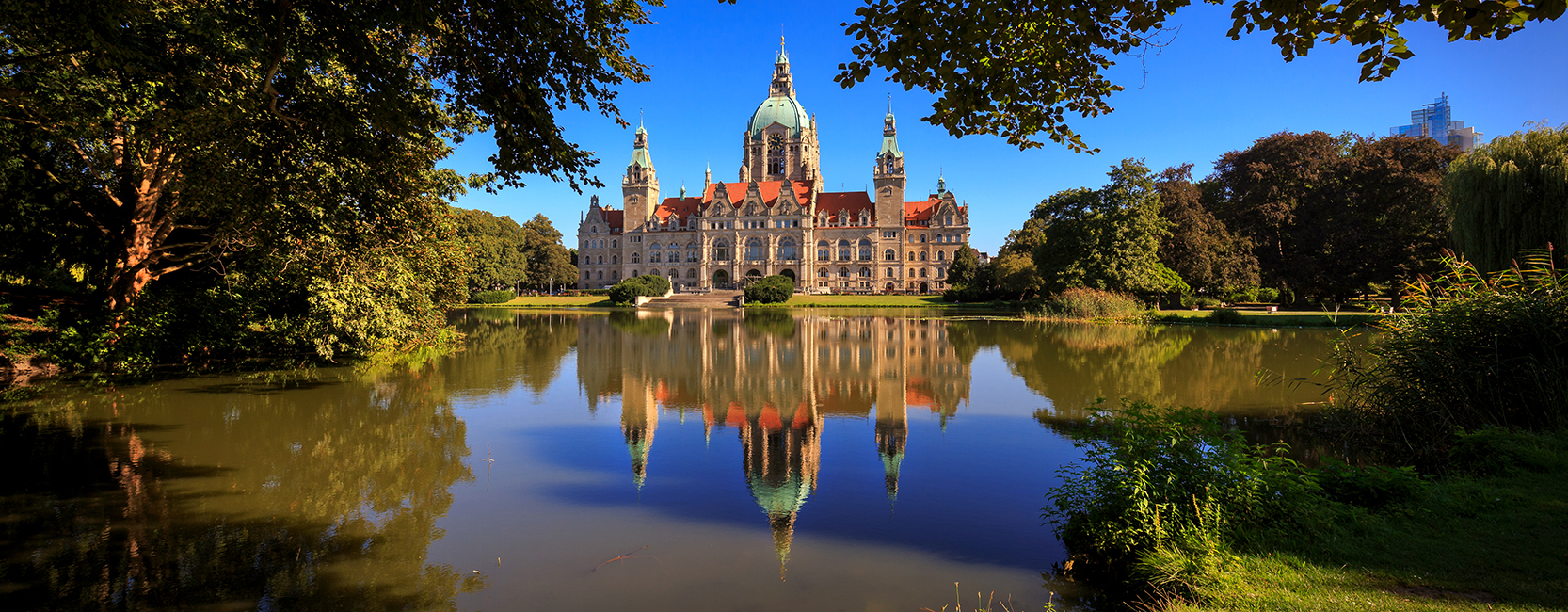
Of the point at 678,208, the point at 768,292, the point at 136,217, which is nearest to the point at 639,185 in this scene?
the point at 678,208

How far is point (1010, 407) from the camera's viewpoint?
10.5m

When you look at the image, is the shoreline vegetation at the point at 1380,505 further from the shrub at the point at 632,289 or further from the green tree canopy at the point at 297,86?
the shrub at the point at 632,289

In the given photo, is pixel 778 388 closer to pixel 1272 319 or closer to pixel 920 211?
pixel 1272 319

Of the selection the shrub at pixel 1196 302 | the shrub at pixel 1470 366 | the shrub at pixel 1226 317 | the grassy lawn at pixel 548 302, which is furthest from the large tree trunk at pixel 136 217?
the shrub at pixel 1196 302

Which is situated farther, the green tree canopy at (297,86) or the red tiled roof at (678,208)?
the red tiled roof at (678,208)

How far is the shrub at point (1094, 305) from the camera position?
29750mm

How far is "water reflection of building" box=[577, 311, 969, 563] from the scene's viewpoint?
727 cm

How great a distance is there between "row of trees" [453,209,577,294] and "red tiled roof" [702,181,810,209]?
17206 mm

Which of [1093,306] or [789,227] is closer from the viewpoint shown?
[1093,306]

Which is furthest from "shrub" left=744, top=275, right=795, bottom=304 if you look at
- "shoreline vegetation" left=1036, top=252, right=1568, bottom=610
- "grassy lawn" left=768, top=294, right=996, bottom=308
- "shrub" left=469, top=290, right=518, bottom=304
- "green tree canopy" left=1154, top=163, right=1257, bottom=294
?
"shoreline vegetation" left=1036, top=252, right=1568, bottom=610

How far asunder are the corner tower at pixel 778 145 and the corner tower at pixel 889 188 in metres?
8.66

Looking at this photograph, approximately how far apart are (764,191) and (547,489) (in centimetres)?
7300

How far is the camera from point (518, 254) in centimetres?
6191

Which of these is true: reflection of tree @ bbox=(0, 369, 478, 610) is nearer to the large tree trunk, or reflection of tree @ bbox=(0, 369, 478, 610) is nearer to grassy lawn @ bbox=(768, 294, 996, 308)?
the large tree trunk
